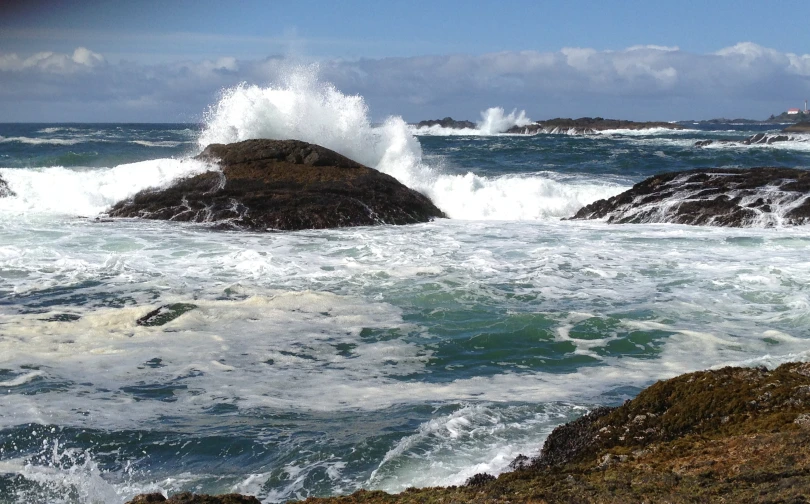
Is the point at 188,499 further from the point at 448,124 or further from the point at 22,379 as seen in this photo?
the point at 448,124

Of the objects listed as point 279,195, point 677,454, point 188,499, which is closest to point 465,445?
point 677,454

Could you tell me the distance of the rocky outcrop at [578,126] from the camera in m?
85.0

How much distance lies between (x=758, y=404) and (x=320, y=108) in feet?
55.0

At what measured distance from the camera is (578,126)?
8769 centimetres

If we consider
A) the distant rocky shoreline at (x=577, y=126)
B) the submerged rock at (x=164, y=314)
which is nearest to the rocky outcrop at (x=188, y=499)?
the submerged rock at (x=164, y=314)

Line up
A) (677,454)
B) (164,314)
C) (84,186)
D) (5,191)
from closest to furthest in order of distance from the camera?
(677,454) < (164,314) < (84,186) < (5,191)

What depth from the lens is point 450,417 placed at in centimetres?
555

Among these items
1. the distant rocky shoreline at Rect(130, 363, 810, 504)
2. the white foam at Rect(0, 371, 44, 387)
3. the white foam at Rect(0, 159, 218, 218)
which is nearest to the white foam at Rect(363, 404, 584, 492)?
the distant rocky shoreline at Rect(130, 363, 810, 504)

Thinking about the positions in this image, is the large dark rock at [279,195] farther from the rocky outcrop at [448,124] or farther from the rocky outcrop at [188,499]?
→ the rocky outcrop at [448,124]

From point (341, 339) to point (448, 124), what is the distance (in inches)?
3941

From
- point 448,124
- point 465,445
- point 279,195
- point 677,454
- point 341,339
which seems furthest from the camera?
point 448,124

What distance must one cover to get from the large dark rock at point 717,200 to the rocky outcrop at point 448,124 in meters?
84.1

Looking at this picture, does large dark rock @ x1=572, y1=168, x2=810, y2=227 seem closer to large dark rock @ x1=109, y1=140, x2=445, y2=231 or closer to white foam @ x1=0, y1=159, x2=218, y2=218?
large dark rock @ x1=109, y1=140, x2=445, y2=231

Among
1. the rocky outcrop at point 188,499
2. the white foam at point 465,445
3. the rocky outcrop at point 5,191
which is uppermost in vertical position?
the rocky outcrop at point 5,191
